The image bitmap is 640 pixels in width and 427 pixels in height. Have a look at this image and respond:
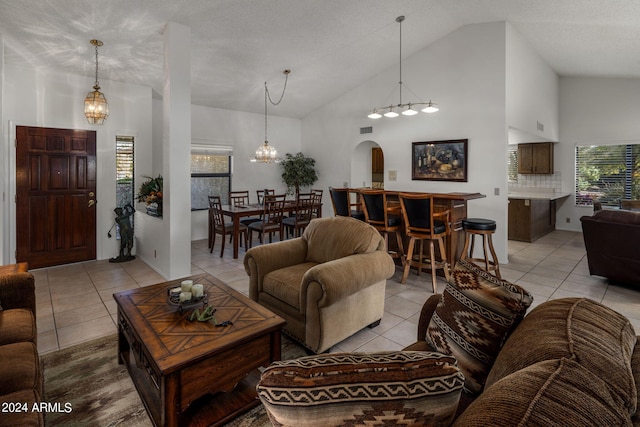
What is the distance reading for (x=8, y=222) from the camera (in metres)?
4.50

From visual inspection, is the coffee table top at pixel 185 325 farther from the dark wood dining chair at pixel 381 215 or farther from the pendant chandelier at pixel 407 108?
the pendant chandelier at pixel 407 108

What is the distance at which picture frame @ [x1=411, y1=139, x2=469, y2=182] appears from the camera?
5.58m

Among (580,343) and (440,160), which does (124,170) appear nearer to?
(440,160)

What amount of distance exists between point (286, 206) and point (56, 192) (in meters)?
3.45

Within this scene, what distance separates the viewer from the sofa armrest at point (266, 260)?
2809 millimetres

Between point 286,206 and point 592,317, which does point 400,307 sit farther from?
point 286,206

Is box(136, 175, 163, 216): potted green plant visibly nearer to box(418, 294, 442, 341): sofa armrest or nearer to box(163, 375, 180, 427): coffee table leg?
box(163, 375, 180, 427): coffee table leg

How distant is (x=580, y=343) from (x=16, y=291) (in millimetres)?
2960

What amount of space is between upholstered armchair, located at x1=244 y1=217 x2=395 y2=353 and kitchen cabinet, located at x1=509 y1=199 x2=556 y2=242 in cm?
505

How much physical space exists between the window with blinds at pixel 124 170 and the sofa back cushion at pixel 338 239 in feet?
12.6

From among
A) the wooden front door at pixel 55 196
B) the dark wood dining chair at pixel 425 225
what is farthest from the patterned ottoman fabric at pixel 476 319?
the wooden front door at pixel 55 196

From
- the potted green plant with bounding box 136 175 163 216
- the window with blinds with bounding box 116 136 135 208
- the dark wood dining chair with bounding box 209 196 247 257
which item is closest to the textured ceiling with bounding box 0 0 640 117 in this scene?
the window with blinds with bounding box 116 136 135 208

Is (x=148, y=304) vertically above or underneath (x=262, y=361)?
above

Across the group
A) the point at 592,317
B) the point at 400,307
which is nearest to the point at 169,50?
the point at 400,307
